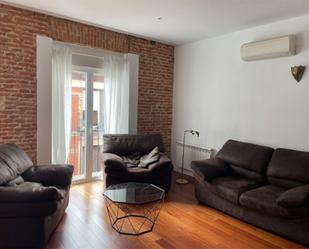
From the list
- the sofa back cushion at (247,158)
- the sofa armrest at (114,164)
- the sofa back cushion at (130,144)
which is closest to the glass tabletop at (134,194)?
the sofa armrest at (114,164)

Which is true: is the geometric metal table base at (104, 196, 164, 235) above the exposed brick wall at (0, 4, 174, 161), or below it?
below

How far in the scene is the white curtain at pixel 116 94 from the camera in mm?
4688

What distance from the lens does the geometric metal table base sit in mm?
2990

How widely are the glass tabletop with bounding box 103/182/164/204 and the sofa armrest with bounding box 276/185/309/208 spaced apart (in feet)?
4.11

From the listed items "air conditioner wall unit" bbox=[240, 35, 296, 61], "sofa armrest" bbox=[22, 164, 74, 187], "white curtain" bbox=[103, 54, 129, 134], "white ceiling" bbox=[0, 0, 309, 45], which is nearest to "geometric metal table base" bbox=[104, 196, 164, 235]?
"sofa armrest" bbox=[22, 164, 74, 187]

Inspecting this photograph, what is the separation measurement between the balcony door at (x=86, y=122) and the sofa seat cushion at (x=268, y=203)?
2.65 m

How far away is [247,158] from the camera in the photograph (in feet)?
12.4

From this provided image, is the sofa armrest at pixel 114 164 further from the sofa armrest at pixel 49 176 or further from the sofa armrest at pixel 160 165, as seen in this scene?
the sofa armrest at pixel 49 176

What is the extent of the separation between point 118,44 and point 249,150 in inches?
110

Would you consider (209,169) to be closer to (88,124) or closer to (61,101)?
(88,124)

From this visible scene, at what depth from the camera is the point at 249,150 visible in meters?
3.87

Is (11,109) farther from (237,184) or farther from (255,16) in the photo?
(255,16)

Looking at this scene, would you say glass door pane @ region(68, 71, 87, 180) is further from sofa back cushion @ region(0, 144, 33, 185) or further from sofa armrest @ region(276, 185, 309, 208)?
sofa armrest @ region(276, 185, 309, 208)

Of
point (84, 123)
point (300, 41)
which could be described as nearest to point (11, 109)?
point (84, 123)
